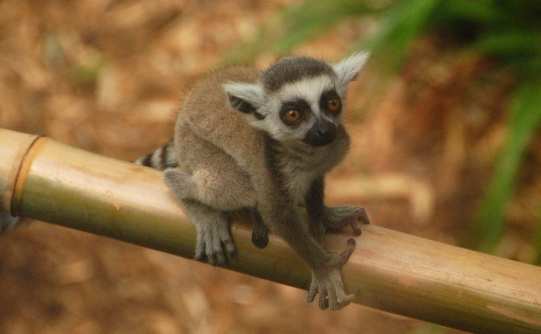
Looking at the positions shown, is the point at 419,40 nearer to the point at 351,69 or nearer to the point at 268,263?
the point at 351,69

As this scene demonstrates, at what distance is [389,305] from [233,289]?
74.4 inches

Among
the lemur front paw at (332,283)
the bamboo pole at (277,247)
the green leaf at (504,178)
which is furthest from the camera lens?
the green leaf at (504,178)

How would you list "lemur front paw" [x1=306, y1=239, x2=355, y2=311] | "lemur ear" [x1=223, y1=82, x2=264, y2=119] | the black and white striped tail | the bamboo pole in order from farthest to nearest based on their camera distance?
the black and white striped tail
"lemur ear" [x1=223, y1=82, x2=264, y2=119]
"lemur front paw" [x1=306, y1=239, x2=355, y2=311]
the bamboo pole

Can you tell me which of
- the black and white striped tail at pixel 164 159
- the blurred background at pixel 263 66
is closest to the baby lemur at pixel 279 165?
the black and white striped tail at pixel 164 159

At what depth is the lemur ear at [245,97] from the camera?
2.10 m

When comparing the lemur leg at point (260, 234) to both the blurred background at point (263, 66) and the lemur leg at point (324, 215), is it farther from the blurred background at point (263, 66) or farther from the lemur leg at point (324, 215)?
the blurred background at point (263, 66)

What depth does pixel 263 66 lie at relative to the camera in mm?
3873

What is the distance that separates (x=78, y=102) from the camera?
13.6ft

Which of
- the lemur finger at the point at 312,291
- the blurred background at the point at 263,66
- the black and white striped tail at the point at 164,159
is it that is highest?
the black and white striped tail at the point at 164,159

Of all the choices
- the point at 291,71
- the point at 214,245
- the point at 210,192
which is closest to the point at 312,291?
the point at 214,245

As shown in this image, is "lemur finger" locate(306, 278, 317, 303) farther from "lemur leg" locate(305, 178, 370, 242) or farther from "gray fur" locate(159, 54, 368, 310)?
"lemur leg" locate(305, 178, 370, 242)

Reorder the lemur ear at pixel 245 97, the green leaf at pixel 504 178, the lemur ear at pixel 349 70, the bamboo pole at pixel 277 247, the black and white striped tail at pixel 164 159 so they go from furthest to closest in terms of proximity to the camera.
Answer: the green leaf at pixel 504 178 → the black and white striped tail at pixel 164 159 → the lemur ear at pixel 349 70 → the lemur ear at pixel 245 97 → the bamboo pole at pixel 277 247

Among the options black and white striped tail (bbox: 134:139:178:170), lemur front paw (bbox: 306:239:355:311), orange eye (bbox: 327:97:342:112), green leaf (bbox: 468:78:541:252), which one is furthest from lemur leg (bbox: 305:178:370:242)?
green leaf (bbox: 468:78:541:252)

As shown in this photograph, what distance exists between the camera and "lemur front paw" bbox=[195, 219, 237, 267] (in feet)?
6.90
